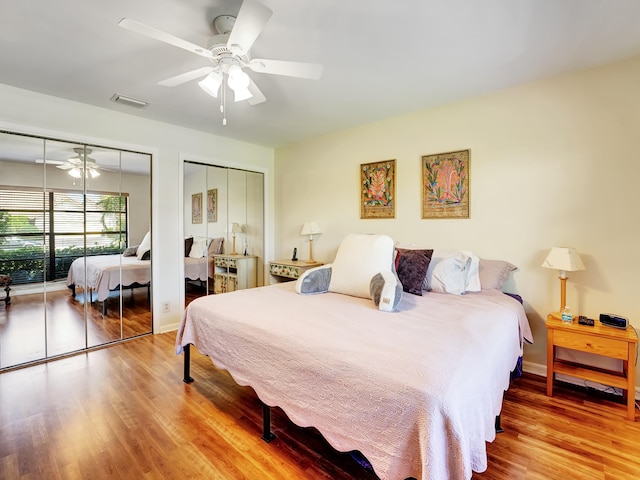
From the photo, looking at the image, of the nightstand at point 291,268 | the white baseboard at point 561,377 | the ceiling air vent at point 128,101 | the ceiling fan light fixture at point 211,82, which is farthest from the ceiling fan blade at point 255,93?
the white baseboard at point 561,377

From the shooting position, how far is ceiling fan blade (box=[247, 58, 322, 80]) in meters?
1.83

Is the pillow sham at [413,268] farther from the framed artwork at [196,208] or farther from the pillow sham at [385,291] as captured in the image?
the framed artwork at [196,208]

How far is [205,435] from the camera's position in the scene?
72.4 inches

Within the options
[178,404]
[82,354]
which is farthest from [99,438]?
[82,354]

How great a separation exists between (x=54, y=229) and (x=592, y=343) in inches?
179

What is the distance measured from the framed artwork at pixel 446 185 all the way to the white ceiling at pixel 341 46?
574 mm

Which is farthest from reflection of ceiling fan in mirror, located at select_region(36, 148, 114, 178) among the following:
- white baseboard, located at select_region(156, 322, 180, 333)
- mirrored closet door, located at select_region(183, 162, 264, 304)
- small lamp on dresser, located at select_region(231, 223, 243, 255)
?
white baseboard, located at select_region(156, 322, 180, 333)

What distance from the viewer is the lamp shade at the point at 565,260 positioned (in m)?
2.25

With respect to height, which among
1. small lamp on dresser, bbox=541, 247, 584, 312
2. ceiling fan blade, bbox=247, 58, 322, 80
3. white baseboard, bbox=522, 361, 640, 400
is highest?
ceiling fan blade, bbox=247, 58, 322, 80

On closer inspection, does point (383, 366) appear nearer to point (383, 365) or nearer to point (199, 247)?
point (383, 365)

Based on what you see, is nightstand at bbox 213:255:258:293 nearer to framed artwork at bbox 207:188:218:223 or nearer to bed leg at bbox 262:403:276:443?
framed artwork at bbox 207:188:218:223

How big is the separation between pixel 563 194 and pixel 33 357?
4839mm

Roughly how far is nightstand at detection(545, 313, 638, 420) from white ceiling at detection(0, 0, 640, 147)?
194 cm

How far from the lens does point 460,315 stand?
1923mm
